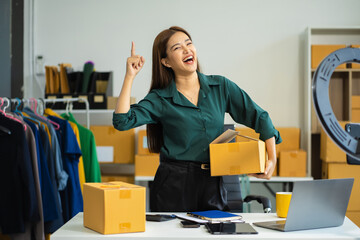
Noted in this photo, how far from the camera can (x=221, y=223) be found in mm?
1565

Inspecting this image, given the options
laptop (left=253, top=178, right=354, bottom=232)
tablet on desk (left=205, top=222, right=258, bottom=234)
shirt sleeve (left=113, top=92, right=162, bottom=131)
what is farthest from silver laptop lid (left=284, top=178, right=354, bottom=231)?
shirt sleeve (left=113, top=92, right=162, bottom=131)

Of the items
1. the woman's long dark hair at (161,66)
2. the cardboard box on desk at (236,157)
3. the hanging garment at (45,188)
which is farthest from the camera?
the hanging garment at (45,188)

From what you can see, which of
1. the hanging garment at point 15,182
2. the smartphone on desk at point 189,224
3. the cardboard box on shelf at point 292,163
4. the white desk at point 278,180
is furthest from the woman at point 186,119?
the cardboard box on shelf at point 292,163

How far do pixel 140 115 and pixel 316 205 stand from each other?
2.48 feet

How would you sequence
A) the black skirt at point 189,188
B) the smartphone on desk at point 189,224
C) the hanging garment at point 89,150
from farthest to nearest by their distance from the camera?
1. the hanging garment at point 89,150
2. the black skirt at point 189,188
3. the smartphone on desk at point 189,224

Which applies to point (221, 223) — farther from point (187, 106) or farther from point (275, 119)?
point (275, 119)

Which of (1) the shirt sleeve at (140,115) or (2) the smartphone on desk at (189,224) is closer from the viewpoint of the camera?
(2) the smartphone on desk at (189,224)

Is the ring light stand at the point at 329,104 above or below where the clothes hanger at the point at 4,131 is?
above

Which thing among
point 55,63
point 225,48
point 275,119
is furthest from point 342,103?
point 55,63

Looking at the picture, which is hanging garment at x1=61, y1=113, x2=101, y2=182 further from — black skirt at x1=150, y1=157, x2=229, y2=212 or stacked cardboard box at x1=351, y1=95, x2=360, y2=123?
stacked cardboard box at x1=351, y1=95, x2=360, y2=123

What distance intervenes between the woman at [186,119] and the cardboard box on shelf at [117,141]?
7.06ft

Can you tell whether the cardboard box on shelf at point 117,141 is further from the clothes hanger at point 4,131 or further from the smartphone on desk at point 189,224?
the smartphone on desk at point 189,224

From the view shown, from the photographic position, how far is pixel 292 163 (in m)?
3.96

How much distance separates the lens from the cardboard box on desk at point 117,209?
1442 mm
